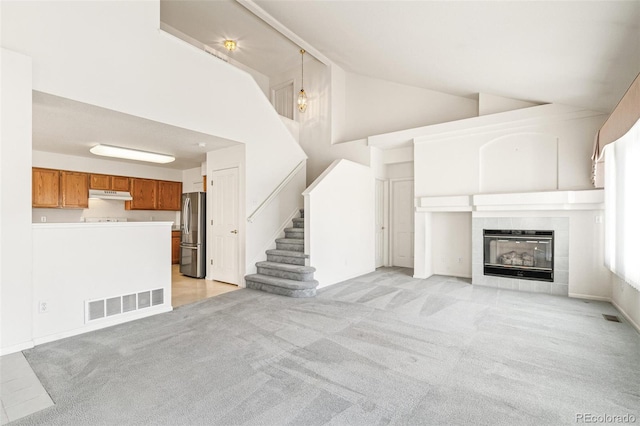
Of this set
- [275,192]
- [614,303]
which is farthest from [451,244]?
[275,192]

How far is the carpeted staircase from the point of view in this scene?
480cm

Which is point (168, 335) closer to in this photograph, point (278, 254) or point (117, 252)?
point (117, 252)

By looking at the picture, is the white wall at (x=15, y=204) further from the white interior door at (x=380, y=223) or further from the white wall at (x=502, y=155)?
the white interior door at (x=380, y=223)

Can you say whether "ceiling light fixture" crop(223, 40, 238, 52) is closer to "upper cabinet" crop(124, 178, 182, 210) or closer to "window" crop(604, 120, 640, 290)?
"upper cabinet" crop(124, 178, 182, 210)

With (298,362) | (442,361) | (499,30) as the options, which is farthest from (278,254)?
(499,30)

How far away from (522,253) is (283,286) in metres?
4.14

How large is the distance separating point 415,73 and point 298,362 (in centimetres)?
524

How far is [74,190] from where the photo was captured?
6516mm

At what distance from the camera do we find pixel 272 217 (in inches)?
241

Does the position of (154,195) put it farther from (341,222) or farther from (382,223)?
(382,223)

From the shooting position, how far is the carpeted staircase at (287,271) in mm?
4797

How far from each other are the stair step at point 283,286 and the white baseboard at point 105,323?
144 centimetres

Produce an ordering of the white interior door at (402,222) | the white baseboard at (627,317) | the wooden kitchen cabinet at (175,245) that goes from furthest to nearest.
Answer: the wooden kitchen cabinet at (175,245) < the white interior door at (402,222) < the white baseboard at (627,317)

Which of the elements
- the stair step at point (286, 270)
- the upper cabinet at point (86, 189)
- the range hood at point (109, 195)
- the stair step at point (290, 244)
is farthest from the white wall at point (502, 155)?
the range hood at point (109, 195)
